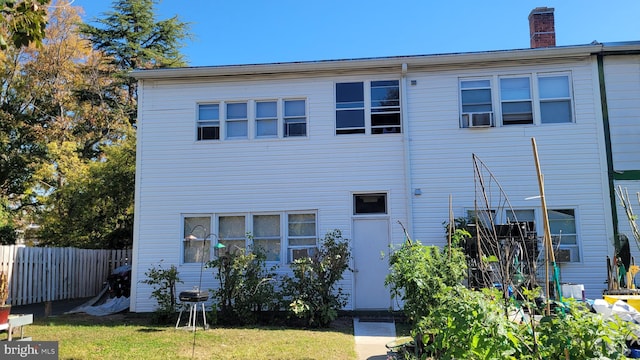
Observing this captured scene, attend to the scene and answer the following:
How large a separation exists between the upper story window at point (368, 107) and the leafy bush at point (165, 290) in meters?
4.84

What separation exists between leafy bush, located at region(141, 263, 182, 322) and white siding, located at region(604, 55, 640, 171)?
384 inches

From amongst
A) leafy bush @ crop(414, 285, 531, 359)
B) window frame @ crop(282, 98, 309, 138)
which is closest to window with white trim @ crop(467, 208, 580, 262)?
window frame @ crop(282, 98, 309, 138)

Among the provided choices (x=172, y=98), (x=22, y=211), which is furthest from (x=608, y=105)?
(x=22, y=211)

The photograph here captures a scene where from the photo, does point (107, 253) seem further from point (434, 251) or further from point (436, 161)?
point (434, 251)

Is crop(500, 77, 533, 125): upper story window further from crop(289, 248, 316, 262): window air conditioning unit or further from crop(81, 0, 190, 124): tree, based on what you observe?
crop(81, 0, 190, 124): tree

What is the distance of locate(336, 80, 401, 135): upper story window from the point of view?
1102 centimetres

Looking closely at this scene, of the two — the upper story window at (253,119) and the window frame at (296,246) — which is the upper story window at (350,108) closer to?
the upper story window at (253,119)

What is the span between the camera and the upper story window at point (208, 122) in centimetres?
1139

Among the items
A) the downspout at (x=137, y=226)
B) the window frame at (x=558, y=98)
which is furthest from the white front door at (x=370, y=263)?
the downspout at (x=137, y=226)

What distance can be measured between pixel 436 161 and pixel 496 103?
1.90 m

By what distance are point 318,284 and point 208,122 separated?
4783 mm

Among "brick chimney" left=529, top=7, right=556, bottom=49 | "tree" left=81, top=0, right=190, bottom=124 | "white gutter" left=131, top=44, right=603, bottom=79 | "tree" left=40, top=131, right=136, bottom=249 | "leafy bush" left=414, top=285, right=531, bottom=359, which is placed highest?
"tree" left=81, top=0, right=190, bottom=124

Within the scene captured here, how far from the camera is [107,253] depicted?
15680 millimetres

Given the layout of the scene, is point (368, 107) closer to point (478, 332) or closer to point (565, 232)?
point (565, 232)
